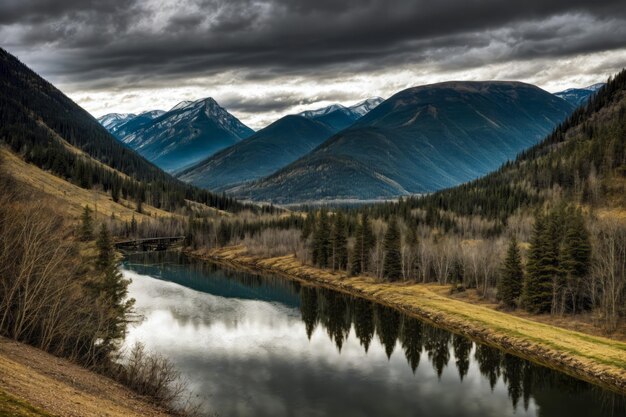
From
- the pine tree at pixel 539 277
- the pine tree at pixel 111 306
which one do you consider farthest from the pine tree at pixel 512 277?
Result: the pine tree at pixel 111 306

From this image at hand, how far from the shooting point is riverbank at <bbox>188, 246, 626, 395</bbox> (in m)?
61.3

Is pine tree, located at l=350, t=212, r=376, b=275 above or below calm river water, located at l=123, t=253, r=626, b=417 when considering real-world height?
above

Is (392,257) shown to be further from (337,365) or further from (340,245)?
(337,365)

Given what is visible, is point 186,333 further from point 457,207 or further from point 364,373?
point 457,207

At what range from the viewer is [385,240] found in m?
124

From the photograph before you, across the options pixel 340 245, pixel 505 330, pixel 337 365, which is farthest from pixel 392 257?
pixel 337 365

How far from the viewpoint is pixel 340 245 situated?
137750 millimetres

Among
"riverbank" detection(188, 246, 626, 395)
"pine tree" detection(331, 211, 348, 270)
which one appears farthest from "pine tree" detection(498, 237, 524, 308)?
"pine tree" detection(331, 211, 348, 270)

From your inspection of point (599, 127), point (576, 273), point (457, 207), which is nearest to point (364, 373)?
point (576, 273)

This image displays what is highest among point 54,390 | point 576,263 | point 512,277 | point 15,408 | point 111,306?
point 576,263

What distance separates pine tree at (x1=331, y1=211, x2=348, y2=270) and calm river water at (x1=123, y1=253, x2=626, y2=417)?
29517mm

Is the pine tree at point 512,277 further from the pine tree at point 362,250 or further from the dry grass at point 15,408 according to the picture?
the dry grass at point 15,408

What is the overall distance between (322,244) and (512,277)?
6005cm

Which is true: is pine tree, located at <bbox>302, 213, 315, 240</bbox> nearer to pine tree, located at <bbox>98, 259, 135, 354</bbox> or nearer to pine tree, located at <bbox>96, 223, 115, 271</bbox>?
pine tree, located at <bbox>96, 223, 115, 271</bbox>
